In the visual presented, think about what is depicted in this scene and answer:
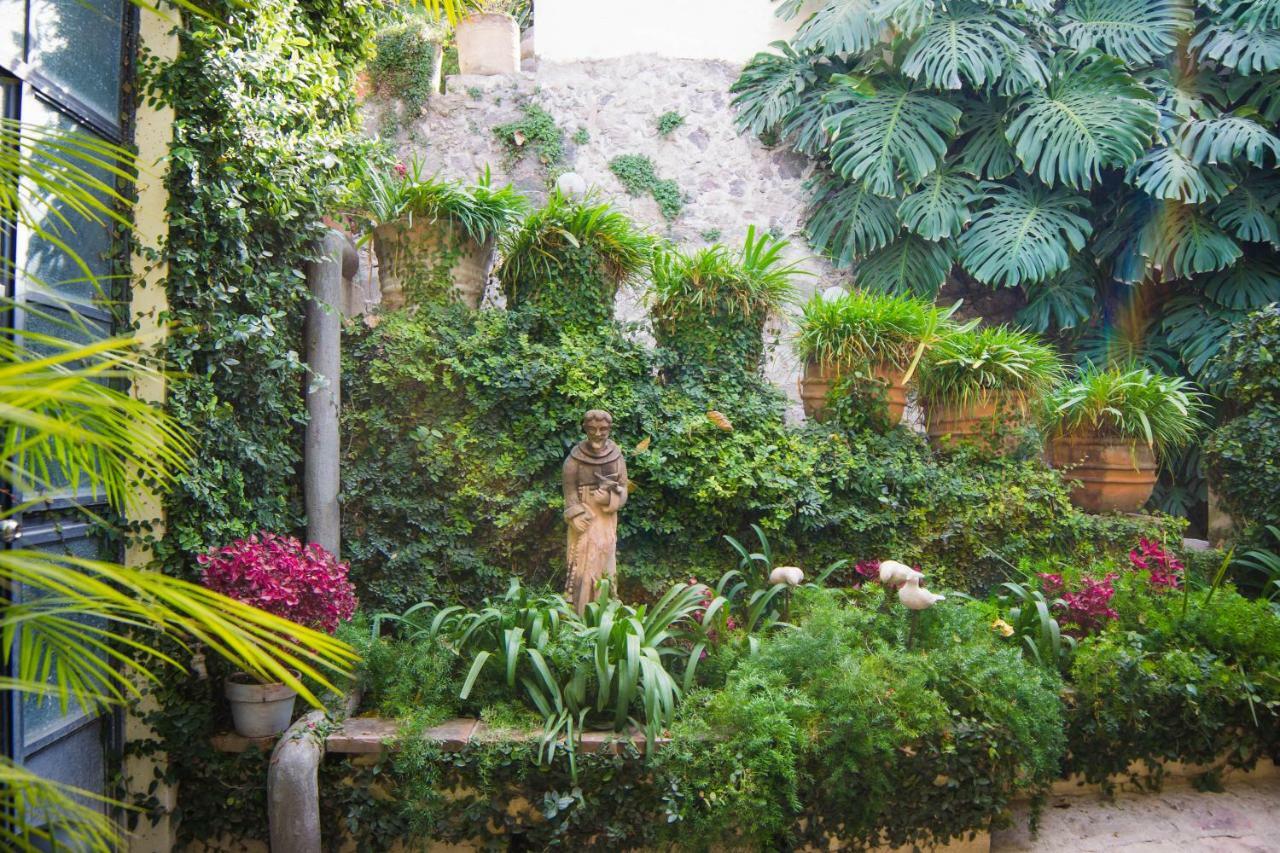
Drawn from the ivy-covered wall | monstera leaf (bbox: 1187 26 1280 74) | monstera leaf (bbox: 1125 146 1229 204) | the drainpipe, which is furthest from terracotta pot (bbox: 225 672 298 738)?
monstera leaf (bbox: 1187 26 1280 74)

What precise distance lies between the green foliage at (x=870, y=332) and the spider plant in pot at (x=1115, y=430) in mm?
958

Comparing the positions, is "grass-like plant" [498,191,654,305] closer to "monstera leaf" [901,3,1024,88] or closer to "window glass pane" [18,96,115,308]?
"window glass pane" [18,96,115,308]

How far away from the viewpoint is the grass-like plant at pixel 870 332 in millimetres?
5285

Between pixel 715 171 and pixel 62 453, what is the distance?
23.0ft

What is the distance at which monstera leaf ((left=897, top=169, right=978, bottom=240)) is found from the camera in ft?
23.4

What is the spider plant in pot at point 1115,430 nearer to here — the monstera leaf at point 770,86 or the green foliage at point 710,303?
the green foliage at point 710,303

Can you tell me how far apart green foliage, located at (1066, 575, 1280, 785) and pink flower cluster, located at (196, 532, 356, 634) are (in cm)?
312

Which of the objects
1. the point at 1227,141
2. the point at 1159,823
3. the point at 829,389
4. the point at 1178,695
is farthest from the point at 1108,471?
the point at 1227,141

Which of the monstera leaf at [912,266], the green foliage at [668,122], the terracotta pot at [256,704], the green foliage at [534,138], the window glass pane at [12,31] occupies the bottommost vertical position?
the terracotta pot at [256,704]

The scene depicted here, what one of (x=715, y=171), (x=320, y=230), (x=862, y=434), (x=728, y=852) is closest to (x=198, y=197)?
(x=320, y=230)

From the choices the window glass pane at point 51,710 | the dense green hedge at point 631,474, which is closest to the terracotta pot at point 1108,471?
the dense green hedge at point 631,474

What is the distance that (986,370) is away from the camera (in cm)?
530

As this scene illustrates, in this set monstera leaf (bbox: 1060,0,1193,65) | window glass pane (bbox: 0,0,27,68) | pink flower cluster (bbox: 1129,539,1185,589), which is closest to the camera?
window glass pane (bbox: 0,0,27,68)

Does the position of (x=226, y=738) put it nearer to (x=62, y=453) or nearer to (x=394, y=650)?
(x=394, y=650)
